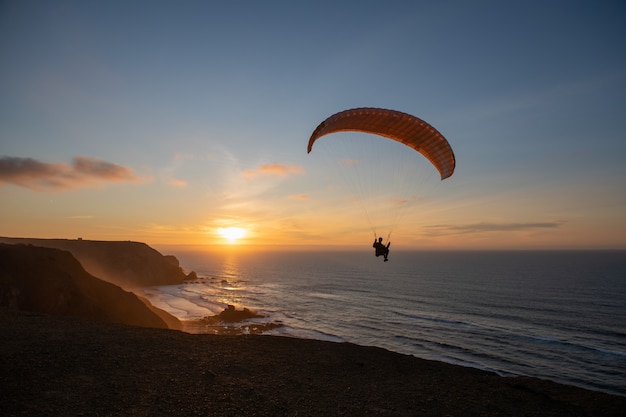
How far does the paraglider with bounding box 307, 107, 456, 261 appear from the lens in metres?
17.0

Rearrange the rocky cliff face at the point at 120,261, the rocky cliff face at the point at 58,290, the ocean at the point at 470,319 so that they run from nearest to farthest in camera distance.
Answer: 1. the rocky cliff face at the point at 58,290
2. the ocean at the point at 470,319
3. the rocky cliff face at the point at 120,261

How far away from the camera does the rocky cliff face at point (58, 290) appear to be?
66.7 feet

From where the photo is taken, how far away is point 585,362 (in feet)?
92.9

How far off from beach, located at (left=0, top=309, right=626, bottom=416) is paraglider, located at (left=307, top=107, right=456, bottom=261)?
6535mm

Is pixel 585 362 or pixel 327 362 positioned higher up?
pixel 327 362

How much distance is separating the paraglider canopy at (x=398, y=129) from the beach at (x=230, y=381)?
1059 cm

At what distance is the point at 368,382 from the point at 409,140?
12842 millimetres

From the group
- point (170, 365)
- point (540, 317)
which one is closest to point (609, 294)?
point (540, 317)

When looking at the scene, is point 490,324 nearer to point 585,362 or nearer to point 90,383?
point 585,362

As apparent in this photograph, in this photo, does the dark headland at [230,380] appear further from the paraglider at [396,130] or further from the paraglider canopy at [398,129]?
the paraglider canopy at [398,129]

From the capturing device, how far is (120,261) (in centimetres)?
7481

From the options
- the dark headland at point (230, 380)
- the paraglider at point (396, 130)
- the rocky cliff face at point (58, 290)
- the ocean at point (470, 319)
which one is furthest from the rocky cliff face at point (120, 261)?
the paraglider at point (396, 130)

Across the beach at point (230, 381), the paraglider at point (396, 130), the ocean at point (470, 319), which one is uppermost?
the paraglider at point (396, 130)

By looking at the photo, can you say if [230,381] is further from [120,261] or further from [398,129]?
[120,261]
